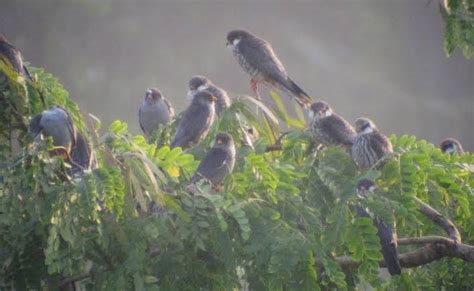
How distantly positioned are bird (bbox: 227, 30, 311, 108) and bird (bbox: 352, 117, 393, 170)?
1.49 m

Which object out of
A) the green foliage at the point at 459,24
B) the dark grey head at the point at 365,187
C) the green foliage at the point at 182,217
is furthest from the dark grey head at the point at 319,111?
the dark grey head at the point at 365,187

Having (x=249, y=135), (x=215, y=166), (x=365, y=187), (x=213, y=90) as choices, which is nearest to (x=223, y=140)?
(x=215, y=166)

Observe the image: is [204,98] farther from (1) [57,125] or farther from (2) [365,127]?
(1) [57,125]

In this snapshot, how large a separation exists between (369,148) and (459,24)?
1.22m

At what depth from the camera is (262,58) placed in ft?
31.4

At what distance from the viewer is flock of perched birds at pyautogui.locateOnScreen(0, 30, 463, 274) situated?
20.5 feet

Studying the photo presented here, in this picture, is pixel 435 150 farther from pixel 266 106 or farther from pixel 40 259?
pixel 40 259

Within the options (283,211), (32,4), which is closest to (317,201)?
(283,211)

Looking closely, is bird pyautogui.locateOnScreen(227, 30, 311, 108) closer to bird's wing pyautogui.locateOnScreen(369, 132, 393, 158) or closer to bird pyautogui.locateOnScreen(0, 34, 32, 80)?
bird's wing pyautogui.locateOnScreen(369, 132, 393, 158)

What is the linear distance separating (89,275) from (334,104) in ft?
63.1

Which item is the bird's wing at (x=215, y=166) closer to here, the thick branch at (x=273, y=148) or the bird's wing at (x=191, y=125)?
the thick branch at (x=273, y=148)

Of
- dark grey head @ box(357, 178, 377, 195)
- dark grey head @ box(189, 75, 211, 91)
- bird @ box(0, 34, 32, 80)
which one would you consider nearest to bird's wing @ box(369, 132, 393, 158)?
dark grey head @ box(357, 178, 377, 195)

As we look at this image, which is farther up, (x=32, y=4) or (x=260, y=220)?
(x=32, y=4)

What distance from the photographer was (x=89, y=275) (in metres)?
5.93
